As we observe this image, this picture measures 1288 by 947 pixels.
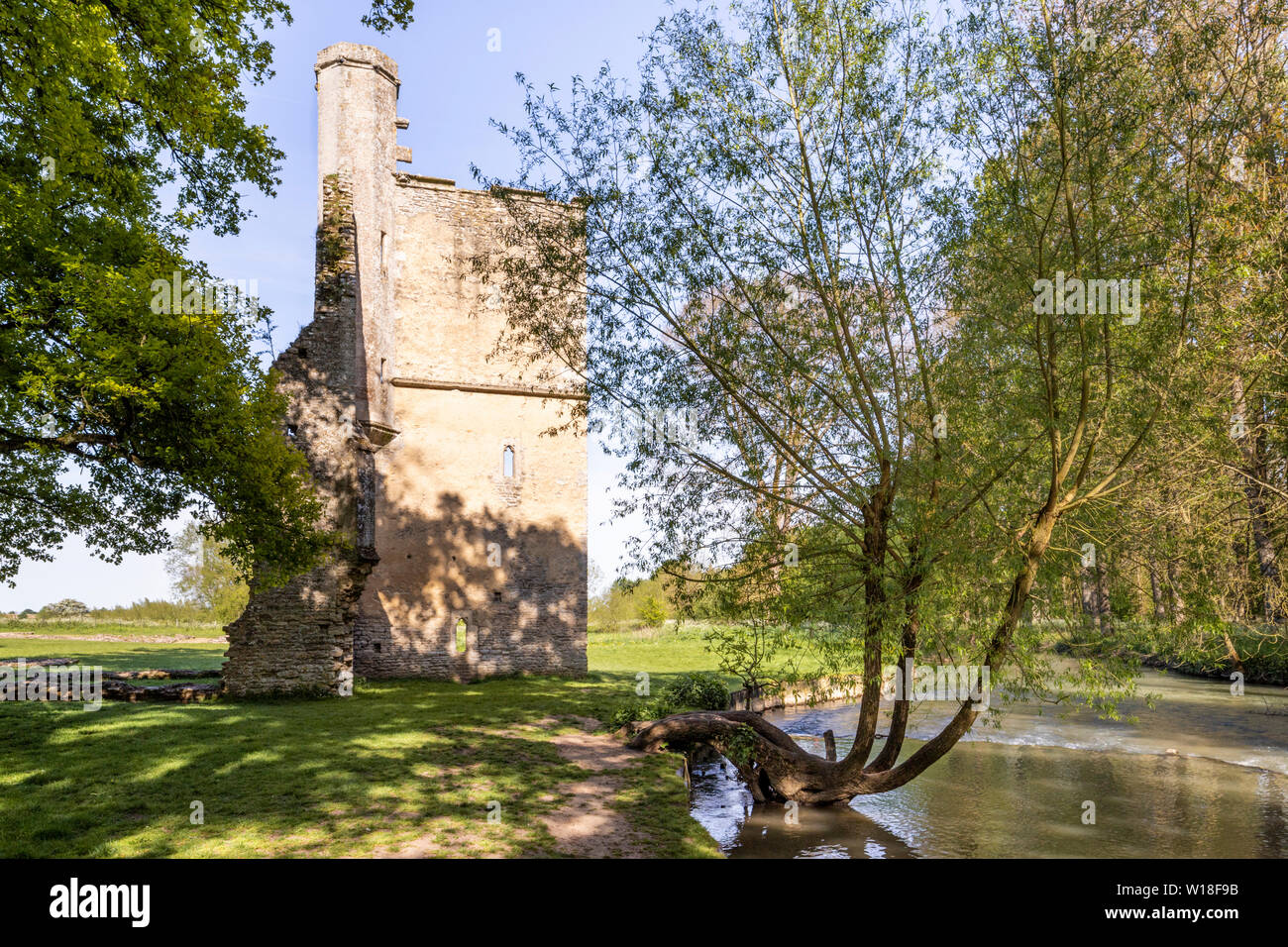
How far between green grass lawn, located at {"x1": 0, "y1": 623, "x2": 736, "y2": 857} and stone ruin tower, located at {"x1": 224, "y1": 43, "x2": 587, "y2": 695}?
4704 mm

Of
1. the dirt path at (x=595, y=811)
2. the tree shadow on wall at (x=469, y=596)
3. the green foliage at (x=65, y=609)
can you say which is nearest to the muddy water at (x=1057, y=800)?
the dirt path at (x=595, y=811)

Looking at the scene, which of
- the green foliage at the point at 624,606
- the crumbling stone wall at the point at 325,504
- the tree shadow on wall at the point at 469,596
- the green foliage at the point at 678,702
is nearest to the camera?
the green foliage at the point at 678,702

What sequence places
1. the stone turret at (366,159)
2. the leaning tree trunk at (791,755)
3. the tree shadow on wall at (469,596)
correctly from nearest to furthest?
1. the leaning tree trunk at (791,755)
2. the stone turret at (366,159)
3. the tree shadow on wall at (469,596)

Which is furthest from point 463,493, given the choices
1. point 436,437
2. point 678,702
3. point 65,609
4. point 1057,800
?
point 65,609

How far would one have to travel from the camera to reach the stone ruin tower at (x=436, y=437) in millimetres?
17734

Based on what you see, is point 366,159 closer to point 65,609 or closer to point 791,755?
point 791,755

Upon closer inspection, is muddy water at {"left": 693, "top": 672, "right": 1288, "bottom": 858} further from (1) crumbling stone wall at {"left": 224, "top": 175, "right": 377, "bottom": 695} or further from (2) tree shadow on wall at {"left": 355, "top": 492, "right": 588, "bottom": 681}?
(1) crumbling stone wall at {"left": 224, "top": 175, "right": 377, "bottom": 695}

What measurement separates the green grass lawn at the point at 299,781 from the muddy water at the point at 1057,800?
1679 millimetres

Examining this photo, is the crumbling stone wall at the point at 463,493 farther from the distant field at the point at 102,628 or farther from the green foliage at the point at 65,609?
the green foliage at the point at 65,609

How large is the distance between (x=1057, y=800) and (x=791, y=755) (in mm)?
3803

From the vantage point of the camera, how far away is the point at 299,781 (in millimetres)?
8531

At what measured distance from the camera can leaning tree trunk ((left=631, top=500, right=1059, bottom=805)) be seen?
9328 millimetres

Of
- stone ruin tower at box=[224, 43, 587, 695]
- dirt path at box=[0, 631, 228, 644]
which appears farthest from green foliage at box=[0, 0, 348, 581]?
dirt path at box=[0, 631, 228, 644]

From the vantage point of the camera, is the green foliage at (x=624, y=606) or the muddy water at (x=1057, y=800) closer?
the muddy water at (x=1057, y=800)
